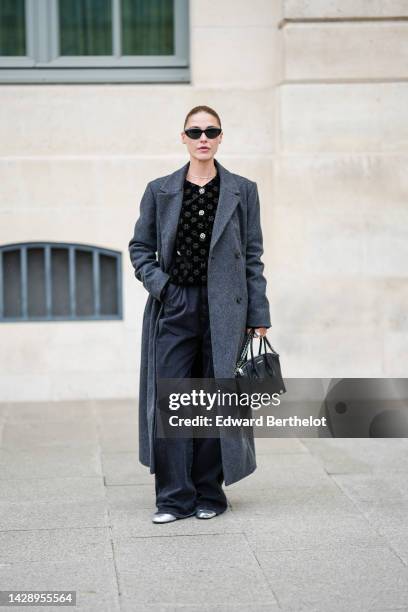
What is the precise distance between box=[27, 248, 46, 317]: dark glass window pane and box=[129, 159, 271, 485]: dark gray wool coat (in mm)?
3287

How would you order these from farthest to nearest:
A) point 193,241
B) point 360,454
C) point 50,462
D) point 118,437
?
point 118,437, point 360,454, point 50,462, point 193,241

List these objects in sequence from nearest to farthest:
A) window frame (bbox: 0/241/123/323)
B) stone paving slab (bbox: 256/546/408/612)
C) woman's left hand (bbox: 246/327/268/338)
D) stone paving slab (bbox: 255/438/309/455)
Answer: stone paving slab (bbox: 256/546/408/612)
woman's left hand (bbox: 246/327/268/338)
stone paving slab (bbox: 255/438/309/455)
window frame (bbox: 0/241/123/323)

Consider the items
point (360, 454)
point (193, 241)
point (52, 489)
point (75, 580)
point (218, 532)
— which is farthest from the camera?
point (360, 454)

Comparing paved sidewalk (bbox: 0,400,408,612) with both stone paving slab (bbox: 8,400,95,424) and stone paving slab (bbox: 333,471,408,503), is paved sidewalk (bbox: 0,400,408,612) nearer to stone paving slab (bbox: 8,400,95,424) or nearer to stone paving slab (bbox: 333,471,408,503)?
stone paving slab (bbox: 333,471,408,503)

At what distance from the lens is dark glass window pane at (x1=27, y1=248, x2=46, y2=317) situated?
8758 mm

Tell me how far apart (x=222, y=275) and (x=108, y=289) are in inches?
142

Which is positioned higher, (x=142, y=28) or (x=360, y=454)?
(x=142, y=28)

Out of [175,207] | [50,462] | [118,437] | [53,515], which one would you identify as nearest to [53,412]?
[118,437]

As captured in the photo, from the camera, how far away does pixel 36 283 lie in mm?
8820

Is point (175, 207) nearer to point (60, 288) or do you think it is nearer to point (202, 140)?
point (202, 140)

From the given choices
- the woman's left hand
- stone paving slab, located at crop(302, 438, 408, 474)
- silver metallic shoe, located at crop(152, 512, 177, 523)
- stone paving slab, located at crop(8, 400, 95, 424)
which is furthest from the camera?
stone paving slab, located at crop(8, 400, 95, 424)

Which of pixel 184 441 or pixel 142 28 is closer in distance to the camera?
pixel 184 441

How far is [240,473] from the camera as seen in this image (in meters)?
5.45

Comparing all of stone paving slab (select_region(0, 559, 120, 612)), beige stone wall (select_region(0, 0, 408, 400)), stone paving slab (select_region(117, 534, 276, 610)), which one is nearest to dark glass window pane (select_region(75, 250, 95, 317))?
beige stone wall (select_region(0, 0, 408, 400))
